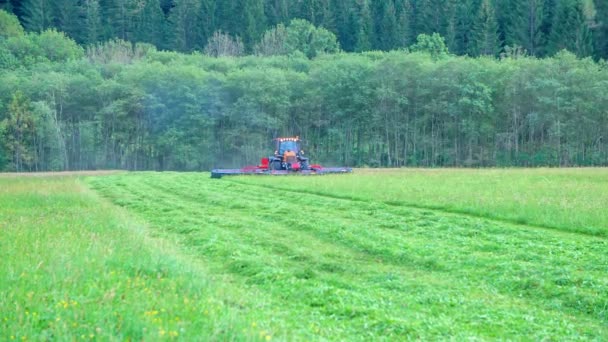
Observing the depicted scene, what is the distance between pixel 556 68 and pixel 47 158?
45.0 metres

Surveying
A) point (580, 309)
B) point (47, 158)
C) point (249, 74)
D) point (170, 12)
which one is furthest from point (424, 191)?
point (170, 12)

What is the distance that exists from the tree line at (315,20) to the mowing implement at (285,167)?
54994mm

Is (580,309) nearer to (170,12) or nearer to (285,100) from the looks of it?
(285,100)

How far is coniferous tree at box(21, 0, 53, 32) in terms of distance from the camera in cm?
11075

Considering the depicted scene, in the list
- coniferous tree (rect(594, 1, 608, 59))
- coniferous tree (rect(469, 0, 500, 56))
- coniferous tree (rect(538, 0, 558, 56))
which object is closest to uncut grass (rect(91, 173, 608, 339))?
coniferous tree (rect(594, 1, 608, 59))

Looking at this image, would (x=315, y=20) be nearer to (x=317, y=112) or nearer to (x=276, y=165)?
(x=317, y=112)

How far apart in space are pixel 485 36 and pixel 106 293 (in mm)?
94191

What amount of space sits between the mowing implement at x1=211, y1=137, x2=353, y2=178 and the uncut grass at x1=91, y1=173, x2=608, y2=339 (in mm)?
23675

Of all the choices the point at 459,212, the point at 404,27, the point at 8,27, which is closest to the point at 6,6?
the point at 8,27

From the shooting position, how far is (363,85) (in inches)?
2869

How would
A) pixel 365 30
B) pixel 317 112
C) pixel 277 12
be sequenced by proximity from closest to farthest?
pixel 317 112
pixel 365 30
pixel 277 12

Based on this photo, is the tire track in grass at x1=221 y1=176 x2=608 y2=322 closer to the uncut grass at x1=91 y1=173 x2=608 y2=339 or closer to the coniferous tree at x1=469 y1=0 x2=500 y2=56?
the uncut grass at x1=91 y1=173 x2=608 y2=339

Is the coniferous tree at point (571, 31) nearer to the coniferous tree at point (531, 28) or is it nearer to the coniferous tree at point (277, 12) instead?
the coniferous tree at point (531, 28)

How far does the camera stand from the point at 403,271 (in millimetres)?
13227
